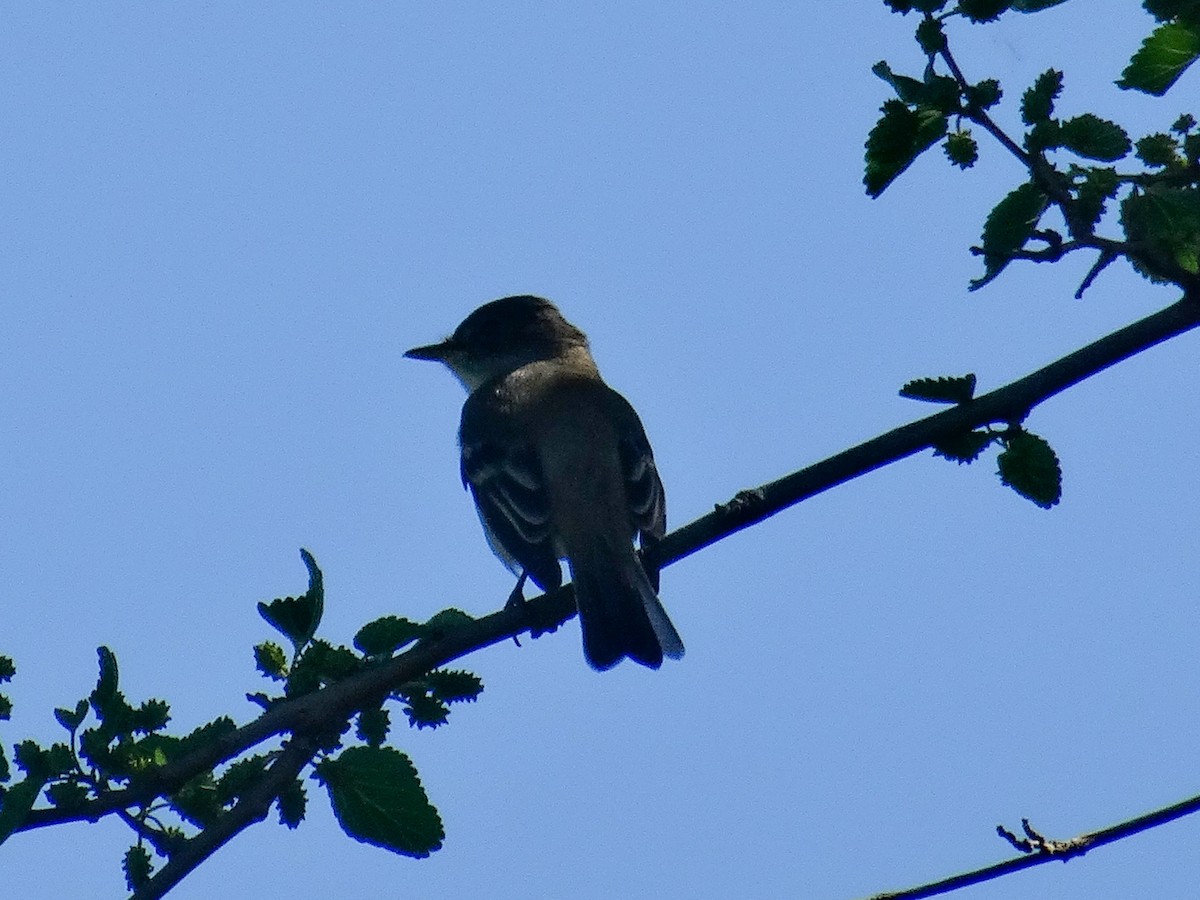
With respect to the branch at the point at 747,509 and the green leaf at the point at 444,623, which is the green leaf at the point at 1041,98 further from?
the green leaf at the point at 444,623

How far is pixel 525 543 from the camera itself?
6797 mm

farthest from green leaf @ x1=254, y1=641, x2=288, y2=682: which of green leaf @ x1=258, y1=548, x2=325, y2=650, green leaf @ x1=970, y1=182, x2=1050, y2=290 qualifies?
green leaf @ x1=970, y1=182, x2=1050, y2=290

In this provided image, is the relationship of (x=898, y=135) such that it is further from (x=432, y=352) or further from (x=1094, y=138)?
(x=432, y=352)

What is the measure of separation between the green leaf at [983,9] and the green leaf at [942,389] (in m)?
0.85

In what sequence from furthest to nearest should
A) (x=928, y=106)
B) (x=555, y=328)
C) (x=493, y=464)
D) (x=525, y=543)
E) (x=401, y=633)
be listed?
(x=555, y=328), (x=493, y=464), (x=525, y=543), (x=401, y=633), (x=928, y=106)

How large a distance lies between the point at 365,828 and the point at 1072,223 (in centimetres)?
211

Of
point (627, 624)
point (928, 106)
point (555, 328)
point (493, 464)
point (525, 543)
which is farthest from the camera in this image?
point (555, 328)

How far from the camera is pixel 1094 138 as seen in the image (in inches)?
156

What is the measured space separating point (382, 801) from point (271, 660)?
21.9 inches

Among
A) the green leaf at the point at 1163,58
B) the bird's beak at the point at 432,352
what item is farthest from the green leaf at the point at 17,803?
the bird's beak at the point at 432,352

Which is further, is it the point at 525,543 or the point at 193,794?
the point at 525,543

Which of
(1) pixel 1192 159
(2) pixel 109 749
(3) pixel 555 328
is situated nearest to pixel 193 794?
(2) pixel 109 749

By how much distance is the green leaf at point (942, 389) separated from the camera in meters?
4.13

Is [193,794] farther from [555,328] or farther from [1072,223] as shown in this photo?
[555,328]
